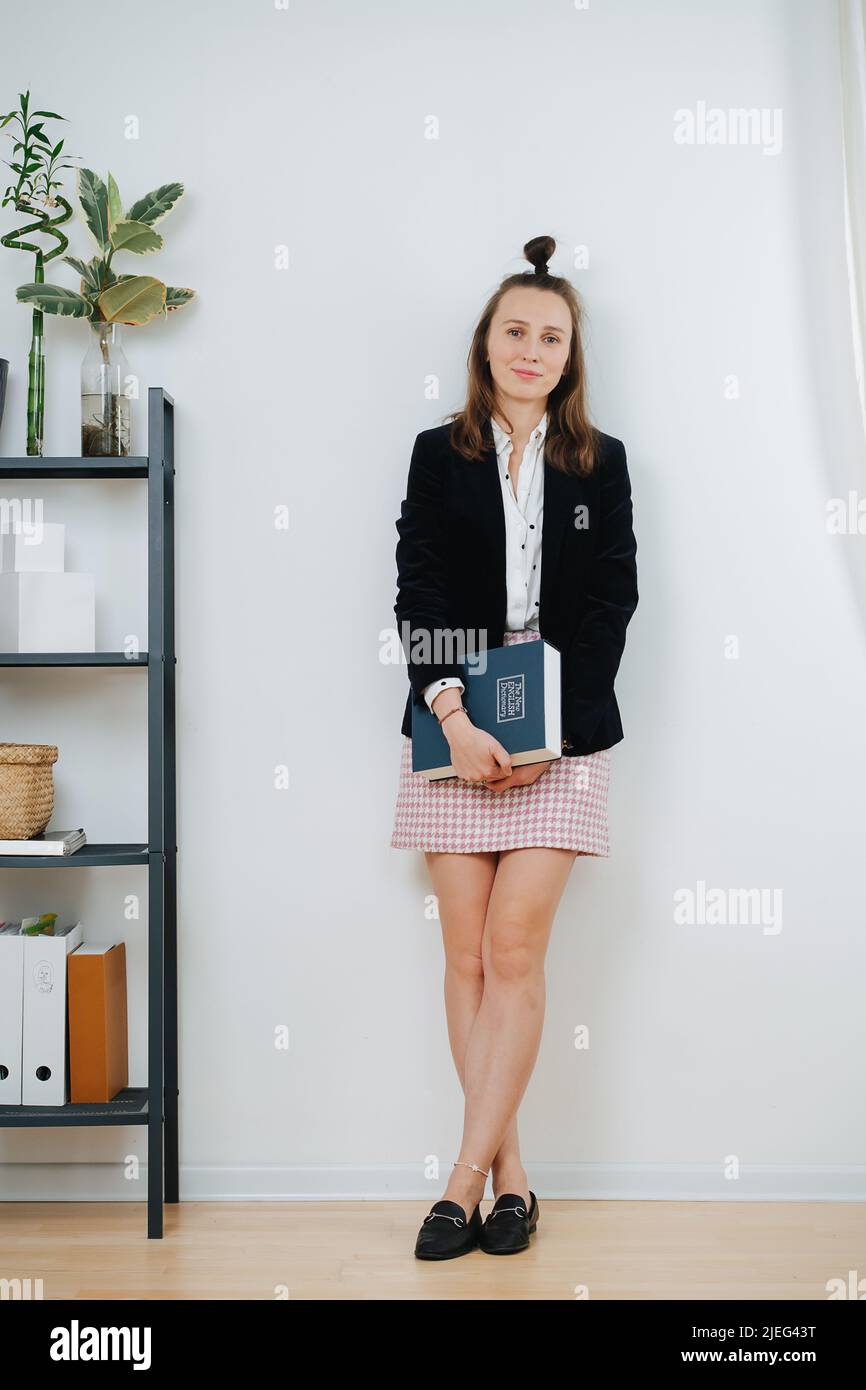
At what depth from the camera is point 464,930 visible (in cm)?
197

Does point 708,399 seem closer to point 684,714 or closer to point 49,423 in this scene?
point 684,714

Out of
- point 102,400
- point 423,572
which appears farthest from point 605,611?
point 102,400

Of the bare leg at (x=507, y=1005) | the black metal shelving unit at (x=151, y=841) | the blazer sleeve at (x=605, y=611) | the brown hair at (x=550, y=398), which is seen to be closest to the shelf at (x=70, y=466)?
the black metal shelving unit at (x=151, y=841)

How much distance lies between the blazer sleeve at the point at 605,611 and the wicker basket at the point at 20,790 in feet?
3.06

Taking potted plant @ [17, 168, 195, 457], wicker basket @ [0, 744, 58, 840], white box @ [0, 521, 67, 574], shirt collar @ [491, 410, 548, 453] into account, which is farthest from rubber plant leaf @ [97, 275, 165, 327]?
wicker basket @ [0, 744, 58, 840]

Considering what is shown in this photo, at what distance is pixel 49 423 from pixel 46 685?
0.51 meters

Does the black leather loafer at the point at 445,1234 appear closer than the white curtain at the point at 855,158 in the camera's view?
Yes

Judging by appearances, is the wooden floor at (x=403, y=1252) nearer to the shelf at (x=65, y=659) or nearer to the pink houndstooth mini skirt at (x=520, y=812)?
the pink houndstooth mini skirt at (x=520, y=812)

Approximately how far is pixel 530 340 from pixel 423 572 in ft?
1.46

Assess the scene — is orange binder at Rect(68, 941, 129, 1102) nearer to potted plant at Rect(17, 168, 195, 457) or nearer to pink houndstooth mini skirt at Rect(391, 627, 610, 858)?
pink houndstooth mini skirt at Rect(391, 627, 610, 858)

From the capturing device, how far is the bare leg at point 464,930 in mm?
1962

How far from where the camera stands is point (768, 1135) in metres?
2.17

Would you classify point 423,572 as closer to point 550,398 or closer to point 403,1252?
point 550,398

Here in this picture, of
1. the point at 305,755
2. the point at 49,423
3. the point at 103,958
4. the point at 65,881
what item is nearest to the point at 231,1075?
the point at 103,958
